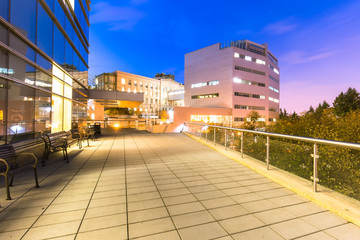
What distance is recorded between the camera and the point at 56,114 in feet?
31.6

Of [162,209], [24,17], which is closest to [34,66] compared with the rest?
[24,17]

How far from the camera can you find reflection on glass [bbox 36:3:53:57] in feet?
24.7

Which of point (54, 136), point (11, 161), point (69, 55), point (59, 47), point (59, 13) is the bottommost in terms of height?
point (11, 161)

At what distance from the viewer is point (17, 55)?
5.73 metres

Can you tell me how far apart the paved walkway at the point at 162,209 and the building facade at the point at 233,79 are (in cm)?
4512

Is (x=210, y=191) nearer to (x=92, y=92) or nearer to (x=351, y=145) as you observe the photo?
(x=351, y=145)

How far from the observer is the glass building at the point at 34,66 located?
5250 mm

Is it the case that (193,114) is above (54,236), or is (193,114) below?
above

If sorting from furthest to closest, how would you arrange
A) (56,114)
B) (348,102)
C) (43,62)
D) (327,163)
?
(348,102) → (56,114) → (43,62) → (327,163)

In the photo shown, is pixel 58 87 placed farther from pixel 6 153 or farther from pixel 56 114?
pixel 6 153

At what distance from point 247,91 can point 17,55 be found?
169ft

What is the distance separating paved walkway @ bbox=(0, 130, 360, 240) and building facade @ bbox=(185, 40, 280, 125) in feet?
148

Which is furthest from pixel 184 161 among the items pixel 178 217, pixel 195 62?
pixel 195 62

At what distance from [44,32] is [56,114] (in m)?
3.93
